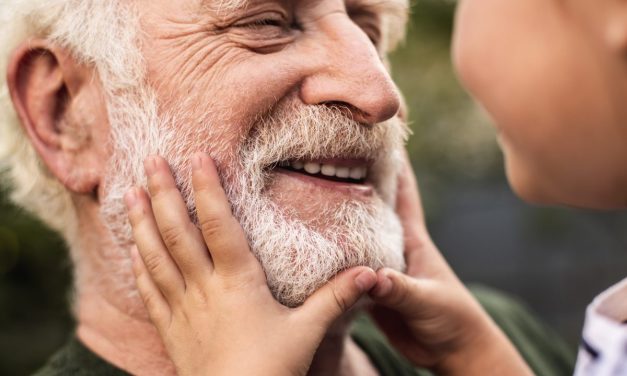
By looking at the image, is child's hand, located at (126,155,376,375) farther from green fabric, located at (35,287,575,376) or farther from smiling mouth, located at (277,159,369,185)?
green fabric, located at (35,287,575,376)

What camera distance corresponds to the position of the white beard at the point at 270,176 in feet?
7.02

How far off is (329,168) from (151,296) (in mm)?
687

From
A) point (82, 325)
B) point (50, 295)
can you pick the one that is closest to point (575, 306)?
point (50, 295)

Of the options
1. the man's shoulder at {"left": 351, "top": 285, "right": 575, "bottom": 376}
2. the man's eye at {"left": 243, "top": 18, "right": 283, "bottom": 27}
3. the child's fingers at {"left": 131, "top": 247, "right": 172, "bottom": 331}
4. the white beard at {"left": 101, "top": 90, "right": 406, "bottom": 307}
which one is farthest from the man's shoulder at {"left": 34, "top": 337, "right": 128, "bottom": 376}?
the man's eye at {"left": 243, "top": 18, "right": 283, "bottom": 27}

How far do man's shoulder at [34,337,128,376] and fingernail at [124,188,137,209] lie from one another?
59 centimetres

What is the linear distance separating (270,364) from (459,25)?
1.08 m

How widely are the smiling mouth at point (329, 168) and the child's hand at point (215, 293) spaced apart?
0.98ft

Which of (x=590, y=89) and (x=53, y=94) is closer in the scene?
(x=590, y=89)

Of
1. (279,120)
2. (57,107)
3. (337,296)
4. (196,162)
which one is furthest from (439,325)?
(57,107)

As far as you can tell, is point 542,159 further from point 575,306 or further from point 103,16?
point 575,306

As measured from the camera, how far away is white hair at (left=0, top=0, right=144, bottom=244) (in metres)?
2.30

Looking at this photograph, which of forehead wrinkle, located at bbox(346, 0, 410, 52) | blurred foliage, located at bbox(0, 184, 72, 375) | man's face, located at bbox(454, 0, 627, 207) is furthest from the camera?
blurred foliage, located at bbox(0, 184, 72, 375)

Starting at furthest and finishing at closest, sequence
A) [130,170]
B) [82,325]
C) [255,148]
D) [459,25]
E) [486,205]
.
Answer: [486,205] → [82,325] → [130,170] → [255,148] → [459,25]

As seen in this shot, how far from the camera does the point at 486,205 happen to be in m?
8.49
